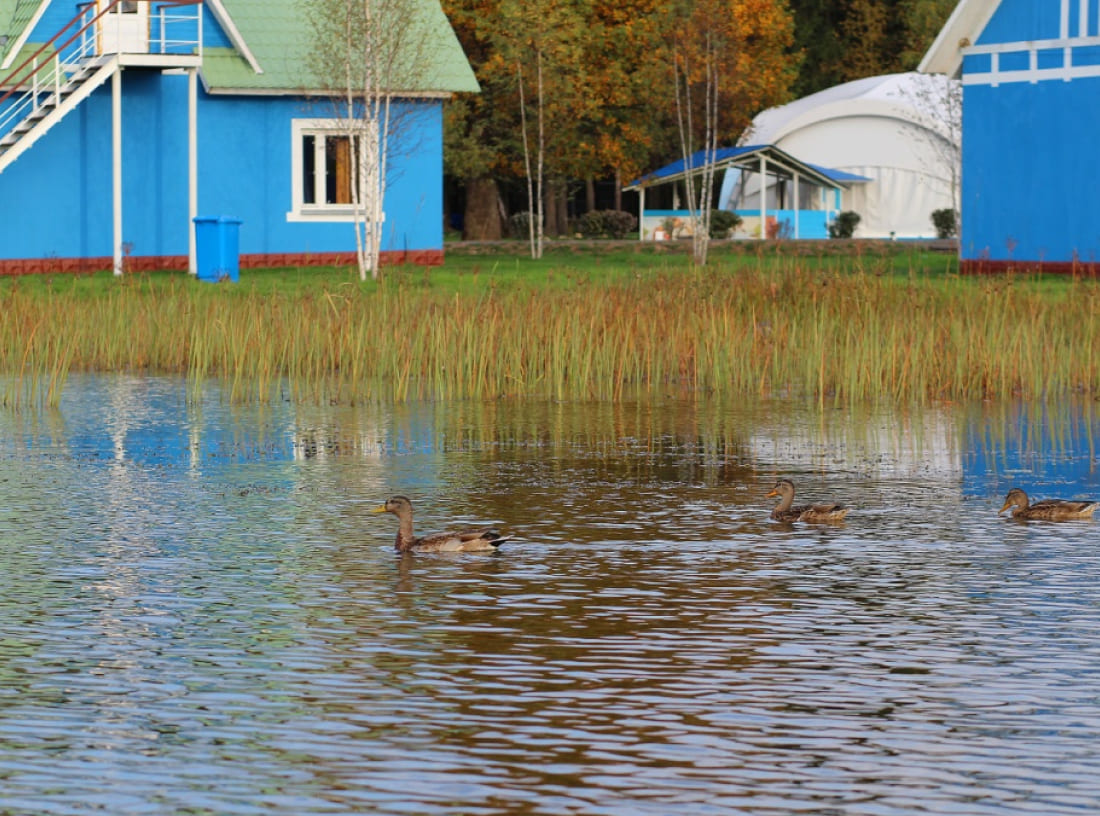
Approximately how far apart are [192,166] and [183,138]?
5.56 feet

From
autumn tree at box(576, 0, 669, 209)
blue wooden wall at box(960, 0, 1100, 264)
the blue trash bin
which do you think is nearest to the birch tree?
the blue trash bin

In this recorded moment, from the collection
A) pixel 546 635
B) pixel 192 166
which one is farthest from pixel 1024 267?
pixel 546 635

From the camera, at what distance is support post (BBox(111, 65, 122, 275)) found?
1364 inches

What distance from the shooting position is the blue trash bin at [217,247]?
34.1m

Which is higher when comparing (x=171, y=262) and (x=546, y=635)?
(x=171, y=262)

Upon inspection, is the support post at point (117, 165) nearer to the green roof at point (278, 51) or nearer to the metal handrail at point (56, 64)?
the metal handrail at point (56, 64)

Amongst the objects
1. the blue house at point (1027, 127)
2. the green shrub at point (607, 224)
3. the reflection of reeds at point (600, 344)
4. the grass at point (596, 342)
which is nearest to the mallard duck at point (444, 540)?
the grass at point (596, 342)

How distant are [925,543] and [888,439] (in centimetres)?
495

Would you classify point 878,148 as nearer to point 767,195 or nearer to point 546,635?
point 767,195

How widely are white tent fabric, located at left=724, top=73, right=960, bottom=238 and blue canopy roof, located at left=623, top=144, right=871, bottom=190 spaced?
785 millimetres

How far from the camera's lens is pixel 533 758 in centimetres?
697

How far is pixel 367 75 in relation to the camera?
3559 cm

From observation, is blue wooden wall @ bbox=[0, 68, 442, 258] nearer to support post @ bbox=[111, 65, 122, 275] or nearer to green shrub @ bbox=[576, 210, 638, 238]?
support post @ bbox=[111, 65, 122, 275]

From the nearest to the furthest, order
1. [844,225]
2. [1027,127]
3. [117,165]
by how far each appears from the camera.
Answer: [1027,127], [117,165], [844,225]
